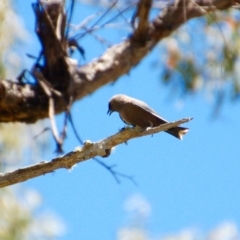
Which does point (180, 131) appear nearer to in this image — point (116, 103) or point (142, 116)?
point (142, 116)

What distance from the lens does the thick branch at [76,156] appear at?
2279 millimetres

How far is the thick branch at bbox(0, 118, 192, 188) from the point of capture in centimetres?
228

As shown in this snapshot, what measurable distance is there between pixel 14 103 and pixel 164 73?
5.72 feet

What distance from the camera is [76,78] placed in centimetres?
→ 343

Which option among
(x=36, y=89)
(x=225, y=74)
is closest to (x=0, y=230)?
(x=36, y=89)

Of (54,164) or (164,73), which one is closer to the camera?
(54,164)

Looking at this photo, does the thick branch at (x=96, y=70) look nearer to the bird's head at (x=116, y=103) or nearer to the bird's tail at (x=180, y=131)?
the bird's head at (x=116, y=103)

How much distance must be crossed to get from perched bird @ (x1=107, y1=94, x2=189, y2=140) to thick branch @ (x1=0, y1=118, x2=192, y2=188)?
53mm

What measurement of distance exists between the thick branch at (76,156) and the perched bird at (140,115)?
0.17ft

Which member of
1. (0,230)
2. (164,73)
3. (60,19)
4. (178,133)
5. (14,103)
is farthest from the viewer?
(164,73)

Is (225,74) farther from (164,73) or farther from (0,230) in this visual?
(0,230)

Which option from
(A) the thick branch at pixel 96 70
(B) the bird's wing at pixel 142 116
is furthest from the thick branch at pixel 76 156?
(A) the thick branch at pixel 96 70

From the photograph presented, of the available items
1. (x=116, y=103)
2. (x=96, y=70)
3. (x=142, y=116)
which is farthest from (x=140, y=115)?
(x=96, y=70)

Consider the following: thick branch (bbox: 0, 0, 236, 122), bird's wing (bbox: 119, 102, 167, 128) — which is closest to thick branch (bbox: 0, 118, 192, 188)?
bird's wing (bbox: 119, 102, 167, 128)
